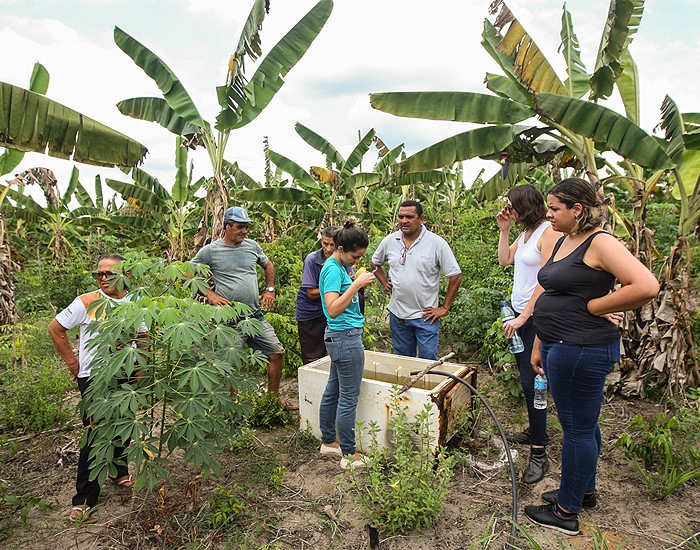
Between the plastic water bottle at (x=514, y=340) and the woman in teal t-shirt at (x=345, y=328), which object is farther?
the plastic water bottle at (x=514, y=340)

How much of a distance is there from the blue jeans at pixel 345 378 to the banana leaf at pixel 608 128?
2.74m

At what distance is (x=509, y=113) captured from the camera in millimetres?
4711

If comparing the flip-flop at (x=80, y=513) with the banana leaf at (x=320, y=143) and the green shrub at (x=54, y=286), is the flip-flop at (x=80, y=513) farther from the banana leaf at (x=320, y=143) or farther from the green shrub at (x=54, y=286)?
the banana leaf at (x=320, y=143)

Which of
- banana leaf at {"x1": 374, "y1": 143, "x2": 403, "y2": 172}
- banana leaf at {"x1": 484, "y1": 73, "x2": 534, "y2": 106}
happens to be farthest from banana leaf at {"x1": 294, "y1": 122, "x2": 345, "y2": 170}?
banana leaf at {"x1": 484, "y1": 73, "x2": 534, "y2": 106}

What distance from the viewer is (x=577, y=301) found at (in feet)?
8.26

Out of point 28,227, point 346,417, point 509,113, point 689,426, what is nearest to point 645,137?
point 509,113

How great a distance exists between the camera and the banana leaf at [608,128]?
407 cm

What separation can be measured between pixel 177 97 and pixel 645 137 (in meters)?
5.52

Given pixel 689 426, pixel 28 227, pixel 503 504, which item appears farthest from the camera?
pixel 28 227

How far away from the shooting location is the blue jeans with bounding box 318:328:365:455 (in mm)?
3352

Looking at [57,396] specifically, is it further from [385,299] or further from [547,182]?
[547,182]

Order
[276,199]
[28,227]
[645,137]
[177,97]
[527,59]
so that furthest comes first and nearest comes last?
1. [28,227]
2. [276,199]
3. [177,97]
4. [527,59]
5. [645,137]

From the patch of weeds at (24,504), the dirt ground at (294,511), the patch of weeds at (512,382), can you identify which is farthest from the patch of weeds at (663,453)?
the patch of weeds at (24,504)

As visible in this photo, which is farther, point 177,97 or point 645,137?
point 177,97
